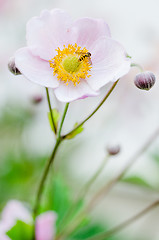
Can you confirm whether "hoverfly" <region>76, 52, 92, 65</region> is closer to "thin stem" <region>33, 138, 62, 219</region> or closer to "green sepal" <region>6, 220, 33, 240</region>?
"thin stem" <region>33, 138, 62, 219</region>

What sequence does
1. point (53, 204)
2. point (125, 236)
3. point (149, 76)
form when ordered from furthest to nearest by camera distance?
point (125, 236)
point (53, 204)
point (149, 76)

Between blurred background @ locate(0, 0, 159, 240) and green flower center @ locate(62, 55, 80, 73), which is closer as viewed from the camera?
green flower center @ locate(62, 55, 80, 73)

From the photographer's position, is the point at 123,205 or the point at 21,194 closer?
the point at 21,194

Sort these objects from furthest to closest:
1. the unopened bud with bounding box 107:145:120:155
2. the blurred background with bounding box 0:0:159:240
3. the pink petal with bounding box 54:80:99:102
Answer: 1. the blurred background with bounding box 0:0:159:240
2. the unopened bud with bounding box 107:145:120:155
3. the pink petal with bounding box 54:80:99:102

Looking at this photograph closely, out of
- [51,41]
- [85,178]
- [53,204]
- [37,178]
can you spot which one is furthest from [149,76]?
[85,178]

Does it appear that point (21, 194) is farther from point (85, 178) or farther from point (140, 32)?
point (140, 32)

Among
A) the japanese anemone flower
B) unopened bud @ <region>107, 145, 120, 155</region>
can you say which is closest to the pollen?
the japanese anemone flower
